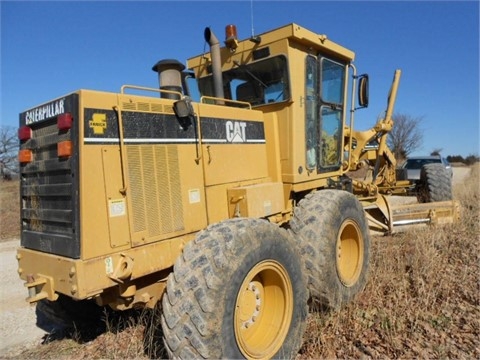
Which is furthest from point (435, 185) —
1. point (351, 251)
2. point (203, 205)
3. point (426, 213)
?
point (203, 205)

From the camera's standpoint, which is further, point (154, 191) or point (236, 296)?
point (154, 191)

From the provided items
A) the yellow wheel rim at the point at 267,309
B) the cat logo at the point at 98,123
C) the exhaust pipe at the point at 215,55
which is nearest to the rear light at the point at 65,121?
the cat logo at the point at 98,123

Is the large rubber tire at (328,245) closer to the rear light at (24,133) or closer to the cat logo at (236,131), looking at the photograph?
the cat logo at (236,131)

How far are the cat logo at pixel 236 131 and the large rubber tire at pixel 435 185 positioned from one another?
5.58 metres

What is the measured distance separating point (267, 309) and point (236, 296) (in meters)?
0.73

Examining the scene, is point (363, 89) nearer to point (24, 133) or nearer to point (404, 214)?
point (404, 214)

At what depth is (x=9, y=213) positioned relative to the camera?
14672 mm

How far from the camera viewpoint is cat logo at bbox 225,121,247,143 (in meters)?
4.01

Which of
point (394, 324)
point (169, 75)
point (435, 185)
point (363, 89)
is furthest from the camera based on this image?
point (435, 185)

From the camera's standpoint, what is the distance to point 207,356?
2674 mm

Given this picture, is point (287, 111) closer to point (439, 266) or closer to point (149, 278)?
point (149, 278)

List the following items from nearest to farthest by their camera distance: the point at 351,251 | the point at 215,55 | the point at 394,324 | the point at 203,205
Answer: the point at 203,205 → the point at 394,324 → the point at 215,55 → the point at 351,251

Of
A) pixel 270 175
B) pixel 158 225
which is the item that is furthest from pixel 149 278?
pixel 270 175

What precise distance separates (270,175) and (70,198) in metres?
2.31
